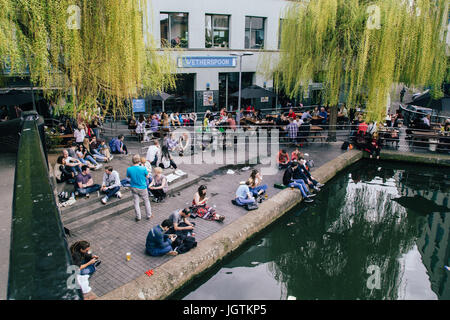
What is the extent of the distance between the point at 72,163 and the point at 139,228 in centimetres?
349

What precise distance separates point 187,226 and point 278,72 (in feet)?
43.2

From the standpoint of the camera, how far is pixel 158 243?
7375 mm

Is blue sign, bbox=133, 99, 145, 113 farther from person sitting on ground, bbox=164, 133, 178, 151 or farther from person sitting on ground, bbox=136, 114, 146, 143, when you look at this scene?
person sitting on ground, bbox=164, 133, 178, 151

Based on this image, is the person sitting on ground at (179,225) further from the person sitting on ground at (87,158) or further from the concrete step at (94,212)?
the person sitting on ground at (87,158)

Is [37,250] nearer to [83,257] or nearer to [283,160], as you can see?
[83,257]

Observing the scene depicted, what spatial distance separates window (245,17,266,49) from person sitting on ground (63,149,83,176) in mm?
17244

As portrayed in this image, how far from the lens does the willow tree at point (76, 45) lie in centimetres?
727

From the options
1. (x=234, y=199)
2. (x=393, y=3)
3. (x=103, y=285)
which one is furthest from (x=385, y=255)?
(x=393, y=3)

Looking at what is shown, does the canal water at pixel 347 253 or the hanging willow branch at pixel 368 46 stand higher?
the hanging willow branch at pixel 368 46

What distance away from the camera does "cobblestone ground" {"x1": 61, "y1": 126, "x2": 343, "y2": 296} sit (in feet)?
22.4

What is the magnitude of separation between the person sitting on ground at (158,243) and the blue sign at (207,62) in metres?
16.2

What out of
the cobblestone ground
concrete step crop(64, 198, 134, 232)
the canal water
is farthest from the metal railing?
concrete step crop(64, 198, 134, 232)

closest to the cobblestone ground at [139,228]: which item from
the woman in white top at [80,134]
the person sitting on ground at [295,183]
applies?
the person sitting on ground at [295,183]
